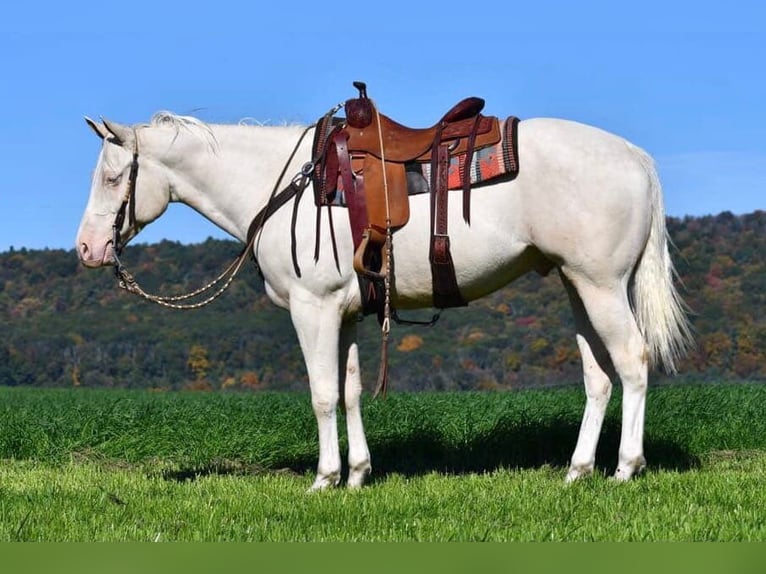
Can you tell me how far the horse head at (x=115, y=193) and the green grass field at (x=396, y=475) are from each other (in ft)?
5.55

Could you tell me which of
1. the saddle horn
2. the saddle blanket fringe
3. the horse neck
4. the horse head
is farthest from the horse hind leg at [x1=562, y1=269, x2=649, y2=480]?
the horse head

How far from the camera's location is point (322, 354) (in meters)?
6.55

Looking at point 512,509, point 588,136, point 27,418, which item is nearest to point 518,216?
point 588,136

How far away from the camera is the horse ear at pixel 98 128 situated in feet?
23.6

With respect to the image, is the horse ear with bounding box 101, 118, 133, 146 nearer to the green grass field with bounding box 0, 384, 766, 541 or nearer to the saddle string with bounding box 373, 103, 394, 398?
the saddle string with bounding box 373, 103, 394, 398

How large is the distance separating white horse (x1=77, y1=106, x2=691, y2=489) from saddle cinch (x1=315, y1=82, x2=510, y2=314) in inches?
3.9

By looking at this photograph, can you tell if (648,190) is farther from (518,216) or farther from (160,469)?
(160,469)

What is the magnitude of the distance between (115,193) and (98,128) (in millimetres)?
499

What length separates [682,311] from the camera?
692 cm

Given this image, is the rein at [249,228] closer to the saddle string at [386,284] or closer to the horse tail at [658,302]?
the saddle string at [386,284]

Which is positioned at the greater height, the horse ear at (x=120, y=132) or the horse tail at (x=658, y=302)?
the horse ear at (x=120, y=132)

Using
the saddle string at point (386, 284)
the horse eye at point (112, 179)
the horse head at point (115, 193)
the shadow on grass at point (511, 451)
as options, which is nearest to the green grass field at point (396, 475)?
the shadow on grass at point (511, 451)

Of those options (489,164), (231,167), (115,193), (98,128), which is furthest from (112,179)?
(489,164)

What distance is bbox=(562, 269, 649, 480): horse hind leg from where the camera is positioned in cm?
658
